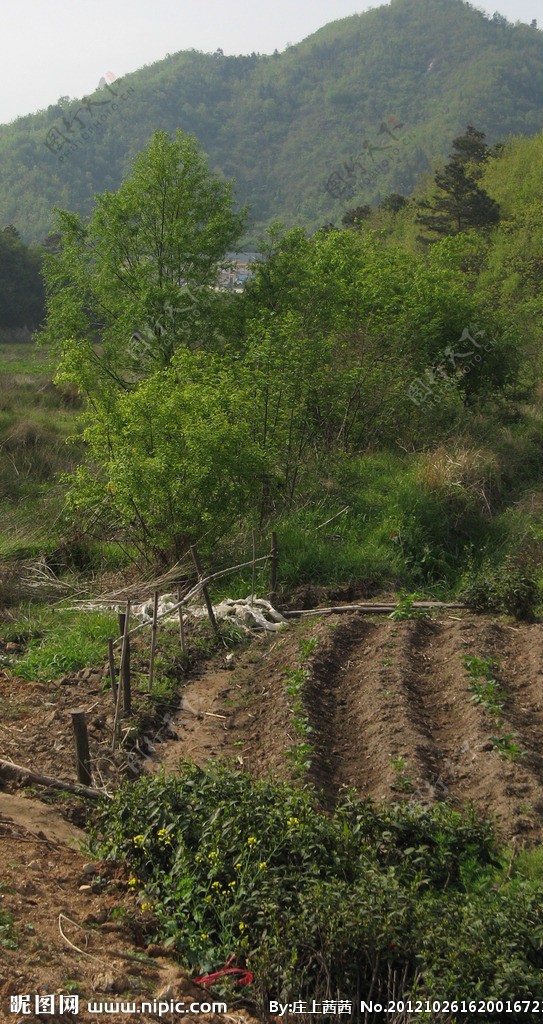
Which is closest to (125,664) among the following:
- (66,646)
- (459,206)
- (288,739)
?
(288,739)

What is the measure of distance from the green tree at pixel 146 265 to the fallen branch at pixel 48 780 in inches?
496

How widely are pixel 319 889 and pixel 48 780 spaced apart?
2.31m

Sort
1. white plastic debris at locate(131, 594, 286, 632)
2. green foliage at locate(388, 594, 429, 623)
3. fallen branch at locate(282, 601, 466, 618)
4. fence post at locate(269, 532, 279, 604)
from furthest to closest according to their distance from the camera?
1. fence post at locate(269, 532, 279, 604)
2. fallen branch at locate(282, 601, 466, 618)
3. green foliage at locate(388, 594, 429, 623)
4. white plastic debris at locate(131, 594, 286, 632)

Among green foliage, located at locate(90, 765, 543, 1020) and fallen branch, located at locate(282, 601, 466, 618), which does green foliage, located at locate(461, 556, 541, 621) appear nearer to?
fallen branch, located at locate(282, 601, 466, 618)

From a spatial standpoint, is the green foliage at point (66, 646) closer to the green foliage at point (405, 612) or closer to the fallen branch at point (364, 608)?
the fallen branch at point (364, 608)

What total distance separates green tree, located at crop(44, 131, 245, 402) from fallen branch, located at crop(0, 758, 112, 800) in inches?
496

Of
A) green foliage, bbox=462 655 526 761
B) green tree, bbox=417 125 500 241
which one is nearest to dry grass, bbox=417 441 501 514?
green foliage, bbox=462 655 526 761

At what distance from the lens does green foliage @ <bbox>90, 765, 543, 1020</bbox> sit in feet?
13.6

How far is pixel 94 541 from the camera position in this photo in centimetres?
1255

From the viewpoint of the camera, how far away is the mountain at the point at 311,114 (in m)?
76.8

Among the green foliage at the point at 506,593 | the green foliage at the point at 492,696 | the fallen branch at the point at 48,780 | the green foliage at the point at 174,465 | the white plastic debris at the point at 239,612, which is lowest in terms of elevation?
the green foliage at the point at 506,593

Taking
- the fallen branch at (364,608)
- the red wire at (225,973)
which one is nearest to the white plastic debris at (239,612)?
the fallen branch at (364,608)

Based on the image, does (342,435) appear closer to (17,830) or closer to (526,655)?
(526,655)

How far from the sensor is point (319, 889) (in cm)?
444
